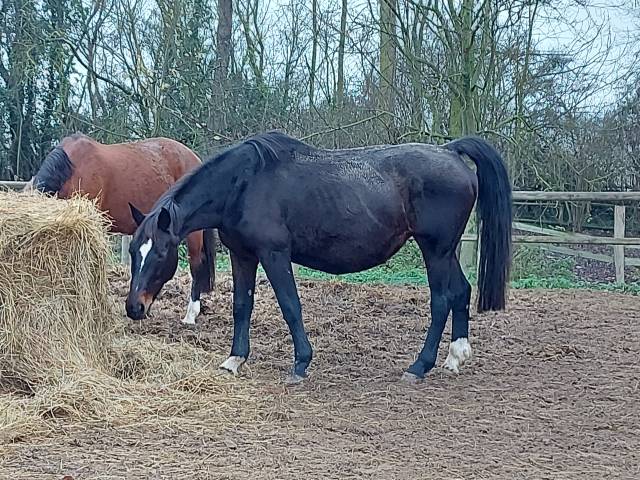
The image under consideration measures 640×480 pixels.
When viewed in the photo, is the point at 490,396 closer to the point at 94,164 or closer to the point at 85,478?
the point at 85,478

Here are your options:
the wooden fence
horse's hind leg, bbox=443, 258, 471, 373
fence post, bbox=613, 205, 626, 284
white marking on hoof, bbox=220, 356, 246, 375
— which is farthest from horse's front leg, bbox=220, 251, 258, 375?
fence post, bbox=613, 205, 626, 284

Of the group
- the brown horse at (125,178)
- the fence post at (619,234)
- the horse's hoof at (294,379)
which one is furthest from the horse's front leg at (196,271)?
the fence post at (619,234)

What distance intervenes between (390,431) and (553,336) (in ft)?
9.83

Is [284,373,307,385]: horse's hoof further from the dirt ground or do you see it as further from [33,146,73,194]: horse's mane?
[33,146,73,194]: horse's mane

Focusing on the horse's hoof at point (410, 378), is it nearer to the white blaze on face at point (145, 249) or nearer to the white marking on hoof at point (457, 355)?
the white marking on hoof at point (457, 355)

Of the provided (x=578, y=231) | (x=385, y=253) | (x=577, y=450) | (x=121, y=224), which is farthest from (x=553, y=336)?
(x=578, y=231)

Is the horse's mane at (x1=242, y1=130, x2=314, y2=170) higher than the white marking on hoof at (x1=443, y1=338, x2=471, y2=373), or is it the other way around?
the horse's mane at (x1=242, y1=130, x2=314, y2=170)

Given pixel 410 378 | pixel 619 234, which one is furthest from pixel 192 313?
pixel 619 234

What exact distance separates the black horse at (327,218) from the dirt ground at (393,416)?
0.41 meters

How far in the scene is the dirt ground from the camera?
123 inches

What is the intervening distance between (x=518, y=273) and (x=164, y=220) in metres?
7.25

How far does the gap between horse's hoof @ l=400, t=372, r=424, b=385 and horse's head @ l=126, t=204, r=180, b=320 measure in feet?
5.59

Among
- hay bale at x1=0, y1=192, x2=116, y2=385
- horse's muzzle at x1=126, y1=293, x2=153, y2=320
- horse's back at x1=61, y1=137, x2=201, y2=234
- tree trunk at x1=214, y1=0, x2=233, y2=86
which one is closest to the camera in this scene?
hay bale at x1=0, y1=192, x2=116, y2=385

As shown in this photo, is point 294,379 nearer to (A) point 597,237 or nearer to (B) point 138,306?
(B) point 138,306
